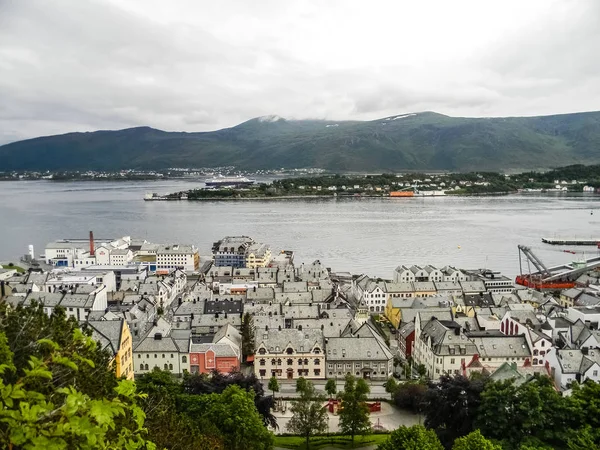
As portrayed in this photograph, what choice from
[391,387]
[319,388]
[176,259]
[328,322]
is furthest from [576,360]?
[176,259]

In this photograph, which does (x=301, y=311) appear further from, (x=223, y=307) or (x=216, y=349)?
(x=216, y=349)

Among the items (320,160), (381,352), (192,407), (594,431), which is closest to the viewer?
(594,431)

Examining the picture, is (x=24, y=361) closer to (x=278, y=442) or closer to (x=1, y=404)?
(x=1, y=404)

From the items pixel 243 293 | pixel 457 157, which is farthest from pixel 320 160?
pixel 243 293

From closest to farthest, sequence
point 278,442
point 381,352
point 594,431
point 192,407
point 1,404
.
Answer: point 1,404
point 594,431
point 192,407
point 278,442
point 381,352

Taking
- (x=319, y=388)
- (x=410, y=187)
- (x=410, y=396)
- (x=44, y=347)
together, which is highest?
(x=44, y=347)

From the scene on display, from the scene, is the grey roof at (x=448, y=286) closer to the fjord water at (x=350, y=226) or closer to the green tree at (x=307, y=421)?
the fjord water at (x=350, y=226)

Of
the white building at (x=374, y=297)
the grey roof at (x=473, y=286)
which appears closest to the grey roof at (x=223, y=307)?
the white building at (x=374, y=297)
